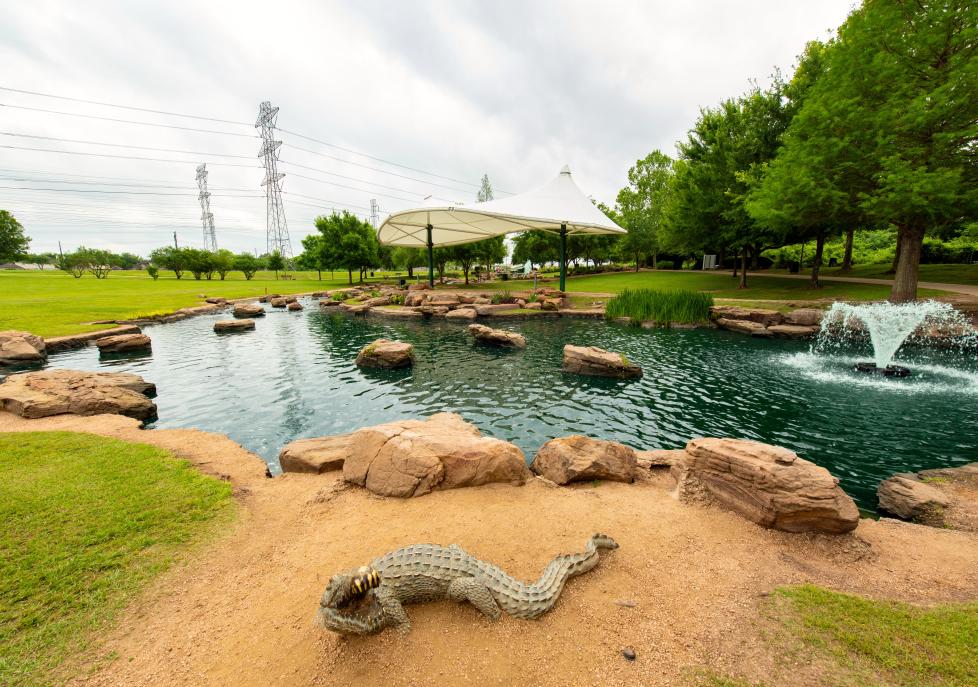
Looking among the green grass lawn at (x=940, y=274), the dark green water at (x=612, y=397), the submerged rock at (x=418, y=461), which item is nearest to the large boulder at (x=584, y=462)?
the submerged rock at (x=418, y=461)

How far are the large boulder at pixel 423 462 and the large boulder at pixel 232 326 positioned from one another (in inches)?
774

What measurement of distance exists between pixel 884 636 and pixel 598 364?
996 cm

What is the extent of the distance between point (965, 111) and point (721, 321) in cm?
1165

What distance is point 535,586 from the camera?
361cm

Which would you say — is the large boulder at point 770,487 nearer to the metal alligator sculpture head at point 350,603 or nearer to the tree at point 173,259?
the metal alligator sculpture head at point 350,603

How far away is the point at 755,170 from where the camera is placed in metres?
25.2

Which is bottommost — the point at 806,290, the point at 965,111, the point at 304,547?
Answer: the point at 304,547

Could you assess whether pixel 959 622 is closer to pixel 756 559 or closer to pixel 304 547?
pixel 756 559

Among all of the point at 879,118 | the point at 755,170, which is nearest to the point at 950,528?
the point at 879,118

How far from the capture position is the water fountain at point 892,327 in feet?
44.4

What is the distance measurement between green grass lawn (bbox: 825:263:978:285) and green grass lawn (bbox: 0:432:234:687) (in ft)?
129

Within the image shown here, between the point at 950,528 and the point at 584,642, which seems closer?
the point at 584,642

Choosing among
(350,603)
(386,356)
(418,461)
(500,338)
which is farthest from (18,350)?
(350,603)

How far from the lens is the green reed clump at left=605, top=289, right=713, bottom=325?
20.8 meters
